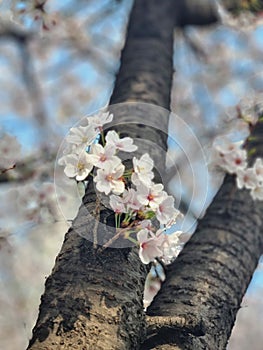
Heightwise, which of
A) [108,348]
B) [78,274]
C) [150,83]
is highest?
[150,83]

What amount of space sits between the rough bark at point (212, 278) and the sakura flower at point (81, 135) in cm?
39

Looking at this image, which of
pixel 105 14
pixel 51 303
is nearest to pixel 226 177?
pixel 51 303

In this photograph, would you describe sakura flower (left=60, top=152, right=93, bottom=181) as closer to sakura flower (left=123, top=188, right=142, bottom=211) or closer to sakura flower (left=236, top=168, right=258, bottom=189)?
sakura flower (left=123, top=188, right=142, bottom=211)

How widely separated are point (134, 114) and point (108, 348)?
81 cm

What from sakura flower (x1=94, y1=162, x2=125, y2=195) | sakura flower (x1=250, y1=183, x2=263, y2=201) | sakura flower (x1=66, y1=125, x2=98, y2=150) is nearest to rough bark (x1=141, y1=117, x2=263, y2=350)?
sakura flower (x1=250, y1=183, x2=263, y2=201)

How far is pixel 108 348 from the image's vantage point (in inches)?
32.4

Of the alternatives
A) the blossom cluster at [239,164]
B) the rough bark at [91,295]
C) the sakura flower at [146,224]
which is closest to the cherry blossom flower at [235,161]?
the blossom cluster at [239,164]

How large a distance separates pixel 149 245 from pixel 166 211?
8cm

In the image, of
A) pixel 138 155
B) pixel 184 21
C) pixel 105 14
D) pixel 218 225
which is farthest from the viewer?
pixel 105 14

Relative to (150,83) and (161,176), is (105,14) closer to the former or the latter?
(150,83)

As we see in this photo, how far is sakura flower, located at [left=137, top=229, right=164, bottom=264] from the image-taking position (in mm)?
890

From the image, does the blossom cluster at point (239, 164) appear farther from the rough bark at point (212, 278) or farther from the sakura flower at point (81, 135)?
the sakura flower at point (81, 135)

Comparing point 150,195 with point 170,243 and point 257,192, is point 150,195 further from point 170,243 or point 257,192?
point 257,192

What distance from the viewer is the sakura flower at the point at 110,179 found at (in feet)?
3.03
